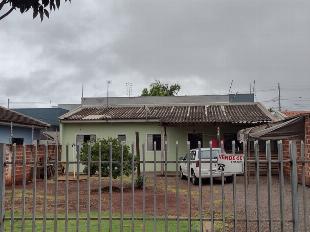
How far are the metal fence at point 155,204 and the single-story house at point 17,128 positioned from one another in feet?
12.7

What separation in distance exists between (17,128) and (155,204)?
1850 cm

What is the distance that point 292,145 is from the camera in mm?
7105

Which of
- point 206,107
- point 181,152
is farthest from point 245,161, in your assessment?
point 206,107

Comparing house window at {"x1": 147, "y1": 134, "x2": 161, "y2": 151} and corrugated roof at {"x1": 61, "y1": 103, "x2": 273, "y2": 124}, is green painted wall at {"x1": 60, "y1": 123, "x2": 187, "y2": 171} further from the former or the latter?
corrugated roof at {"x1": 61, "y1": 103, "x2": 273, "y2": 124}

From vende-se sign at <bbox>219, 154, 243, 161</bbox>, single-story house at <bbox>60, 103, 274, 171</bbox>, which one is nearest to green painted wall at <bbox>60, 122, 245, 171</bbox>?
single-story house at <bbox>60, 103, 274, 171</bbox>

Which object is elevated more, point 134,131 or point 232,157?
point 134,131

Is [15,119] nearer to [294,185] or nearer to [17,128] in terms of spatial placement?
[17,128]

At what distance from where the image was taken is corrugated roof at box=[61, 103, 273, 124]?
28359mm

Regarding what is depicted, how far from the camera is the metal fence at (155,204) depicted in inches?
277

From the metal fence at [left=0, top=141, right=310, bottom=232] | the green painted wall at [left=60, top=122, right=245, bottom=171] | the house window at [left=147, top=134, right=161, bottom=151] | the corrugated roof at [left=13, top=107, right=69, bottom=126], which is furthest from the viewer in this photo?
the corrugated roof at [left=13, top=107, right=69, bottom=126]

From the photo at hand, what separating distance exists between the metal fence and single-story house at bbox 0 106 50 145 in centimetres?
386

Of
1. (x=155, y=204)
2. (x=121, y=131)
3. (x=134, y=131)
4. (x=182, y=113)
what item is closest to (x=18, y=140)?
(x=121, y=131)

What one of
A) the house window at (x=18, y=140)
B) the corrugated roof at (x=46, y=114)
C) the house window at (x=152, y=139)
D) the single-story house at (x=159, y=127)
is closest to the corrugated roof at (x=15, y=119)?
the house window at (x=18, y=140)

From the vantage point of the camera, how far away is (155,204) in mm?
7223
